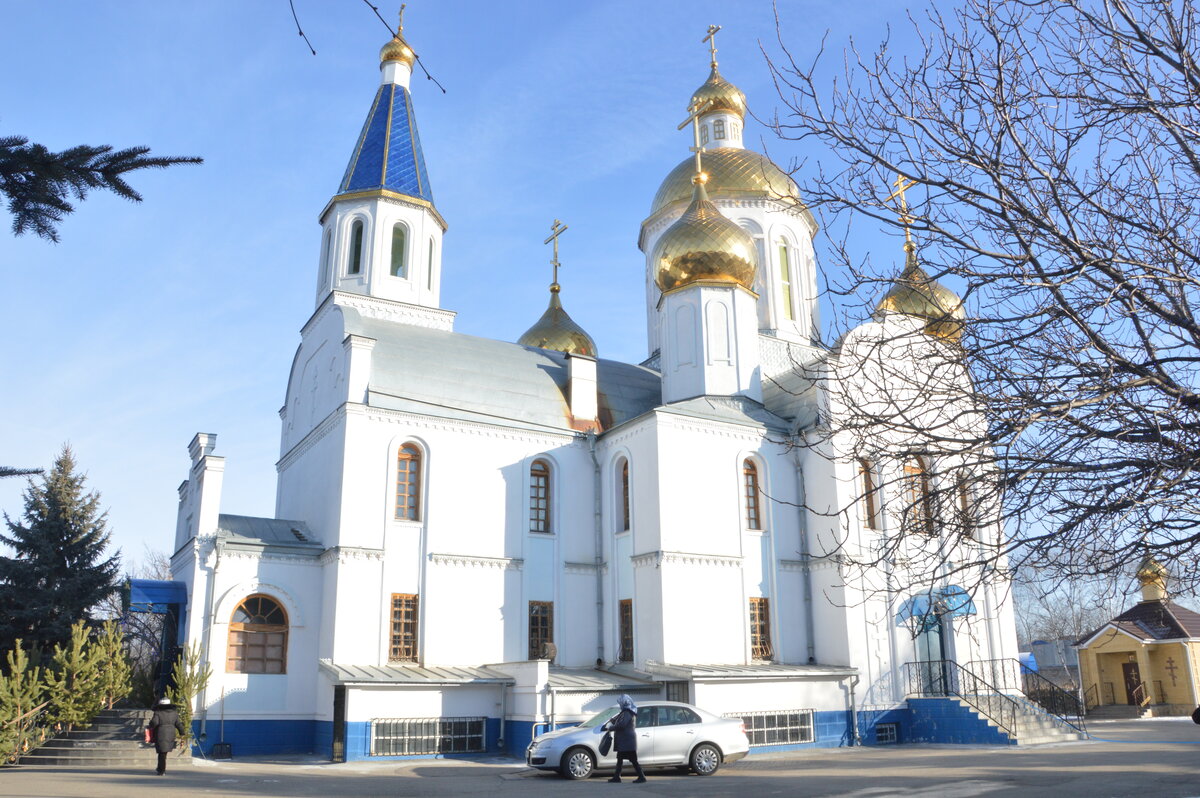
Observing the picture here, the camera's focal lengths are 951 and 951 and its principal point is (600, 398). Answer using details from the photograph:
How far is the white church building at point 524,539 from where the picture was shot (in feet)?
54.2

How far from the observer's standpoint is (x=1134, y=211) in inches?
261

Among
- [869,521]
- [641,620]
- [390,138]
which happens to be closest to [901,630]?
[869,521]

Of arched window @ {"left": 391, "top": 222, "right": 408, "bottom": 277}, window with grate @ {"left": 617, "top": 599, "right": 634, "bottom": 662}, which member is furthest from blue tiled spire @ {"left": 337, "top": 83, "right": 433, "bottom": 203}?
window with grate @ {"left": 617, "top": 599, "right": 634, "bottom": 662}

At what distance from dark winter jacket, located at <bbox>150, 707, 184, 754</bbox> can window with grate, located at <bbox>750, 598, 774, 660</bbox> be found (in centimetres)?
1049

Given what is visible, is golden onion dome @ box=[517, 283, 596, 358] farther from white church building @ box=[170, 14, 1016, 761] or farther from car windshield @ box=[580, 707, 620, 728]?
car windshield @ box=[580, 707, 620, 728]

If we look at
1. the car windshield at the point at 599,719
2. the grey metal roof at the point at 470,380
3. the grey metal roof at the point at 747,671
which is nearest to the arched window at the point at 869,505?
the grey metal roof at the point at 747,671

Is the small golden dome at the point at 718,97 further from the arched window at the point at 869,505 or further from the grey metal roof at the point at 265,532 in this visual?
the grey metal roof at the point at 265,532

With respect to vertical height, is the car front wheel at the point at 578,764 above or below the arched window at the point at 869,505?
below

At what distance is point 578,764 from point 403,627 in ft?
19.9

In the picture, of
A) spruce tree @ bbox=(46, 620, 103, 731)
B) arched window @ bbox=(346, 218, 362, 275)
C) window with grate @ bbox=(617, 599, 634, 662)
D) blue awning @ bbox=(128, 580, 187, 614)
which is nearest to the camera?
spruce tree @ bbox=(46, 620, 103, 731)

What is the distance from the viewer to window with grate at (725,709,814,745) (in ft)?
54.9

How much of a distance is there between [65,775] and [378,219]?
13115 millimetres

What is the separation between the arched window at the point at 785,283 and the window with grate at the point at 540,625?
1073 cm

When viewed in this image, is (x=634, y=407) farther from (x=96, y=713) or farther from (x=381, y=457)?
(x=96, y=713)
